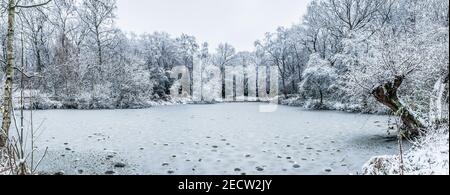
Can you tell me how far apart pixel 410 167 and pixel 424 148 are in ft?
1.49

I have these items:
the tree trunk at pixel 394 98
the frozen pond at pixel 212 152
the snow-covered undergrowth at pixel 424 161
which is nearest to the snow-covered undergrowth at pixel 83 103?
the frozen pond at pixel 212 152

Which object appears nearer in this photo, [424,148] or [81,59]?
[424,148]

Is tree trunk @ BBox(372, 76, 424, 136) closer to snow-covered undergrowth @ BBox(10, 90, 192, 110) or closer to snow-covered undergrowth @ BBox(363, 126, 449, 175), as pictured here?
snow-covered undergrowth @ BBox(363, 126, 449, 175)

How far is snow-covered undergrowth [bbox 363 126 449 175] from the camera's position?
2457mm

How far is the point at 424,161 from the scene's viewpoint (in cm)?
275

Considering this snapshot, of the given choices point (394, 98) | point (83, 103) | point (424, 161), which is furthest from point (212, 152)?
point (83, 103)

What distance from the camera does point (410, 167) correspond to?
2.75 meters

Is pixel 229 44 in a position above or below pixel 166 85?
above

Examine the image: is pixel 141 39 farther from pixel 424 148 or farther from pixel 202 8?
pixel 424 148

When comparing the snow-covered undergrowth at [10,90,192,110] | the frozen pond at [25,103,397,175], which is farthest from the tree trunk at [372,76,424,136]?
the snow-covered undergrowth at [10,90,192,110]

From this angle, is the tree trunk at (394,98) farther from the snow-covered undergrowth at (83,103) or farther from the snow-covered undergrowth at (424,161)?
the snow-covered undergrowth at (83,103)

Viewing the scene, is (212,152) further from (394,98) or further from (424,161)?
(394,98)
